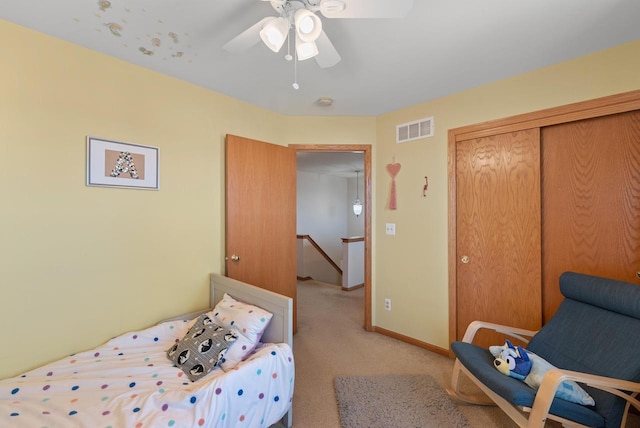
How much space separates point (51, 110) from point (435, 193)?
286 centimetres

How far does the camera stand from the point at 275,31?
124 centimetres

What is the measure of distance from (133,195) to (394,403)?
2.30 meters

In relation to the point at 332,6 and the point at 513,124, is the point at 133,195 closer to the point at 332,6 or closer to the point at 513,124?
the point at 332,6

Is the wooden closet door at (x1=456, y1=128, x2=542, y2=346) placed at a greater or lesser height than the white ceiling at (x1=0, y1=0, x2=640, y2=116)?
lesser

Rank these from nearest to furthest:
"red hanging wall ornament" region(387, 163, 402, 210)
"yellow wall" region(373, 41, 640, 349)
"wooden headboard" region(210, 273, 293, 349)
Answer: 1. "wooden headboard" region(210, 273, 293, 349)
2. "yellow wall" region(373, 41, 640, 349)
3. "red hanging wall ornament" region(387, 163, 402, 210)

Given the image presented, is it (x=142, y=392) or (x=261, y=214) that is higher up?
(x=261, y=214)

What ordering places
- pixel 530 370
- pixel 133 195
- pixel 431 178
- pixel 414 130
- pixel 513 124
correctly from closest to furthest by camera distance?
pixel 530 370 → pixel 133 195 → pixel 513 124 → pixel 431 178 → pixel 414 130

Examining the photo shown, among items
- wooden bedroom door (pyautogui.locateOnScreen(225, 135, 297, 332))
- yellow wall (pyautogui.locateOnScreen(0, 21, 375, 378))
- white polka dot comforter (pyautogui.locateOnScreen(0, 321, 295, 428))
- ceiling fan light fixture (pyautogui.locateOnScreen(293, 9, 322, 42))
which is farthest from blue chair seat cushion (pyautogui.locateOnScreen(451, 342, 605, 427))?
yellow wall (pyautogui.locateOnScreen(0, 21, 375, 378))

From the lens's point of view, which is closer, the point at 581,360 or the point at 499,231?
the point at 581,360

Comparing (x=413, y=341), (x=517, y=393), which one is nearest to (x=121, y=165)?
(x=517, y=393)

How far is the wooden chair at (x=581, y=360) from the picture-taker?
132 cm

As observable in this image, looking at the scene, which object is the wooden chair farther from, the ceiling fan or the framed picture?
the framed picture

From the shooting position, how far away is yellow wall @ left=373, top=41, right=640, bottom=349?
194cm

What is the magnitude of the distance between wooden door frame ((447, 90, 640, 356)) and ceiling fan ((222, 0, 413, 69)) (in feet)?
5.05
